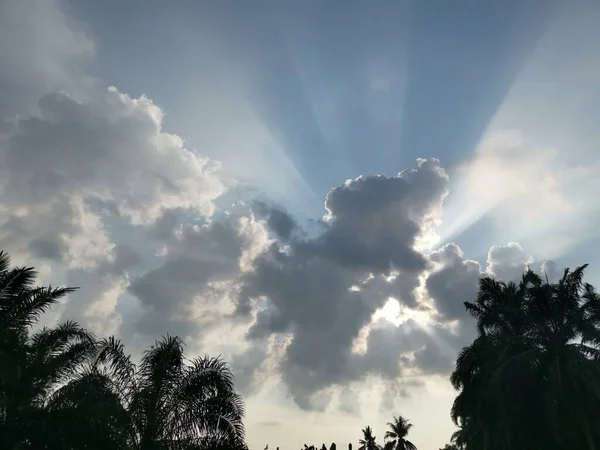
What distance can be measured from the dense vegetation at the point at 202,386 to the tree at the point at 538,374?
0.24 ft

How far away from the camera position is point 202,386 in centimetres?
1980

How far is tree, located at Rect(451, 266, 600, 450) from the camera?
33.4 m

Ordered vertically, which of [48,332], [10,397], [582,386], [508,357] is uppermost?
[508,357]

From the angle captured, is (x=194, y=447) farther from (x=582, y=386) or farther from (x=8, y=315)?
(x=582, y=386)

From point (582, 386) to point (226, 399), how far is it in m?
25.0

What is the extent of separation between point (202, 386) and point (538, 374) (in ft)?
84.7

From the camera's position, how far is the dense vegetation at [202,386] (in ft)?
52.7

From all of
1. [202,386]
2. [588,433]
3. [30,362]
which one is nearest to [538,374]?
[588,433]

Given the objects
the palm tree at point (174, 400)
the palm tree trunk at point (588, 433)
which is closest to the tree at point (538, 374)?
the palm tree trunk at point (588, 433)

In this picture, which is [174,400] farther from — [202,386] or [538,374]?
[538,374]

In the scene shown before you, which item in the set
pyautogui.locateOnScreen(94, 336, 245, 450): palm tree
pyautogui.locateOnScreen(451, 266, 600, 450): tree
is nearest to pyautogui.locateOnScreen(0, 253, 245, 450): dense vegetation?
pyautogui.locateOnScreen(94, 336, 245, 450): palm tree

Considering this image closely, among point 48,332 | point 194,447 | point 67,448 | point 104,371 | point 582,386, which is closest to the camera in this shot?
point 67,448

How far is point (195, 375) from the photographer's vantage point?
19.9 meters

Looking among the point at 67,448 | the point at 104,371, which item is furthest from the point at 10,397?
the point at 67,448
